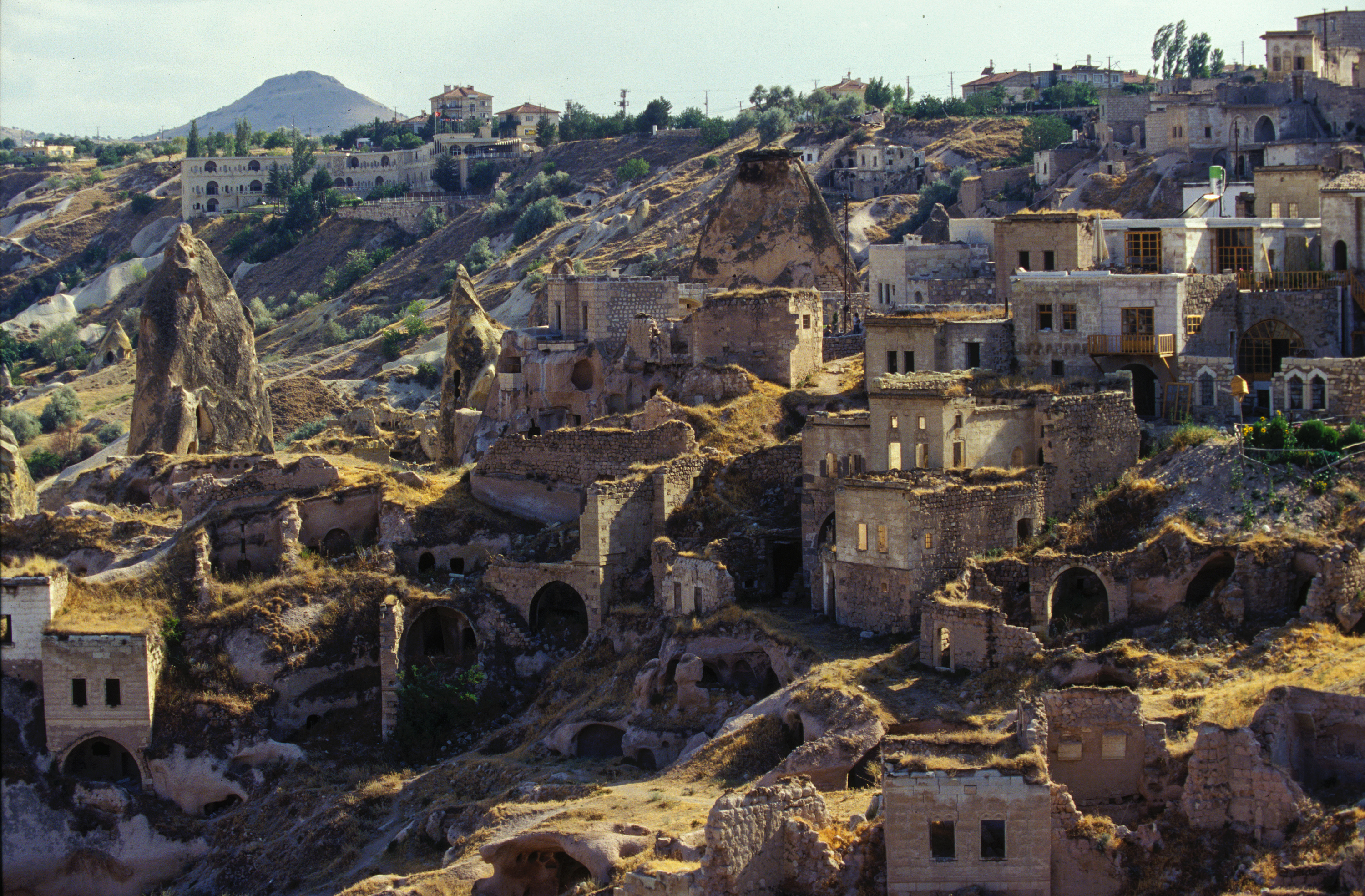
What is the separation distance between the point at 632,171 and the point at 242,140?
161 ft

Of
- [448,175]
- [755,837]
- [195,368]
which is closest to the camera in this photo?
[755,837]

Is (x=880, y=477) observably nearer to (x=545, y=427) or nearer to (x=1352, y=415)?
(x=1352, y=415)

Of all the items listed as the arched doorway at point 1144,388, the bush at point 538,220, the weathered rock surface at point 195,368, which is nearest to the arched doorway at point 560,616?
the arched doorway at point 1144,388

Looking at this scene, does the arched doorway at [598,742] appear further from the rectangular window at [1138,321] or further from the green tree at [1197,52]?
the green tree at [1197,52]

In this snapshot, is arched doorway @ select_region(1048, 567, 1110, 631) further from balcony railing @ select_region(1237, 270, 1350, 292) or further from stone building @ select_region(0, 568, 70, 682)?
stone building @ select_region(0, 568, 70, 682)

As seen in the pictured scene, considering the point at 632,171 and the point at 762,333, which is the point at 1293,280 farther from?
the point at 632,171

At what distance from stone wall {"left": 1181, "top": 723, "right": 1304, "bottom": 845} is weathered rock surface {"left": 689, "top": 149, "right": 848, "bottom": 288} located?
103ft

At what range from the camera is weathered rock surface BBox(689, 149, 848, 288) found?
192 feet

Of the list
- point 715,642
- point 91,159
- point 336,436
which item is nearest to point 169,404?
point 336,436

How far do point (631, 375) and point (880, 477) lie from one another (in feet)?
46.2

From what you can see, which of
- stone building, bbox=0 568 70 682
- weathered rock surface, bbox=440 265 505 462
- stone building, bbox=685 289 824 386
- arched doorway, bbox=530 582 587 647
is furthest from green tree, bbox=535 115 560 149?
stone building, bbox=0 568 70 682

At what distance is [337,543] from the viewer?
Result: 46.7m

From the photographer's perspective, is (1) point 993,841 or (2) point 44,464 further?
(2) point 44,464

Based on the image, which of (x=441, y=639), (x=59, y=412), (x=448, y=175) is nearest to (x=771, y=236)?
(x=441, y=639)
